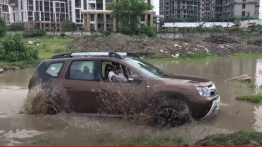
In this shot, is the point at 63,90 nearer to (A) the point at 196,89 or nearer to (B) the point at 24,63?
(A) the point at 196,89

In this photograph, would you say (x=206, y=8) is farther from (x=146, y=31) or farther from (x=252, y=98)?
(x=252, y=98)

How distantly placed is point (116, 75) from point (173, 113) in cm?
160

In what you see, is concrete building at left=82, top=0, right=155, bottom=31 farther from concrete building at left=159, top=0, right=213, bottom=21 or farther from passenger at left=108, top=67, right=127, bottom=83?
passenger at left=108, top=67, right=127, bottom=83

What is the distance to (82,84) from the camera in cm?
661

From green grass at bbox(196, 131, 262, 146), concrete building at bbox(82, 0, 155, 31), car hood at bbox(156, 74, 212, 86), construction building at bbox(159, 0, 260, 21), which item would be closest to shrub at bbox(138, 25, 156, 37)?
concrete building at bbox(82, 0, 155, 31)

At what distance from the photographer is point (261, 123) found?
21.7 ft

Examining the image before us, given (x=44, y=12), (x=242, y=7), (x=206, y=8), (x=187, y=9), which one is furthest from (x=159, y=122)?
(x=206, y=8)

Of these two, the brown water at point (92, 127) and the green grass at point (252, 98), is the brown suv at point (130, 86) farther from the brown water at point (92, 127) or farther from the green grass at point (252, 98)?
the green grass at point (252, 98)

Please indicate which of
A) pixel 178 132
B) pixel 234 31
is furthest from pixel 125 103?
pixel 234 31

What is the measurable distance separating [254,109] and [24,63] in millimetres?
16238

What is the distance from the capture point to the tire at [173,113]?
598cm

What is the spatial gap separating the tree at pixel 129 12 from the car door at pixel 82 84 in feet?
166

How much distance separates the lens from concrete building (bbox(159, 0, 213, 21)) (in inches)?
4739

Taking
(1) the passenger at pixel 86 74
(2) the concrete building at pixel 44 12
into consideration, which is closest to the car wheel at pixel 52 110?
(1) the passenger at pixel 86 74
